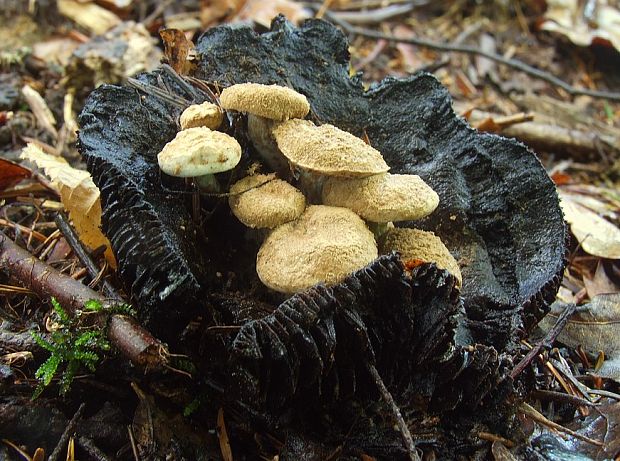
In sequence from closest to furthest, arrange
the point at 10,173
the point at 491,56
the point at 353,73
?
the point at 10,173 < the point at 353,73 < the point at 491,56

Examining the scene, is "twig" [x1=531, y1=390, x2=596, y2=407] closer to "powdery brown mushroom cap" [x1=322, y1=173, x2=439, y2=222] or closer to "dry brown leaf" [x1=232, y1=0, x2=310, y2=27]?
"powdery brown mushroom cap" [x1=322, y1=173, x2=439, y2=222]

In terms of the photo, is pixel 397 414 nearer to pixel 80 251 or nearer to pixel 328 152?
pixel 328 152

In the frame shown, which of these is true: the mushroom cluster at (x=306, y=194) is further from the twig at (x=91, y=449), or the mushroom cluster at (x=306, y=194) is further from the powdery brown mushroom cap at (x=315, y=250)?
the twig at (x=91, y=449)

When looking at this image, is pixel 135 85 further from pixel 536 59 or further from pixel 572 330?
pixel 536 59

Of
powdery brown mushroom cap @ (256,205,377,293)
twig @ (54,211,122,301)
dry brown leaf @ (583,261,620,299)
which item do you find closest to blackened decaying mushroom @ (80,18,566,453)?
powdery brown mushroom cap @ (256,205,377,293)

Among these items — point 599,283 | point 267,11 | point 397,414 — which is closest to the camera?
point 397,414

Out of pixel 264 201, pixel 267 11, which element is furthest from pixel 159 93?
pixel 267 11

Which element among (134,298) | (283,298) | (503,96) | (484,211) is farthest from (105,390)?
(503,96)
